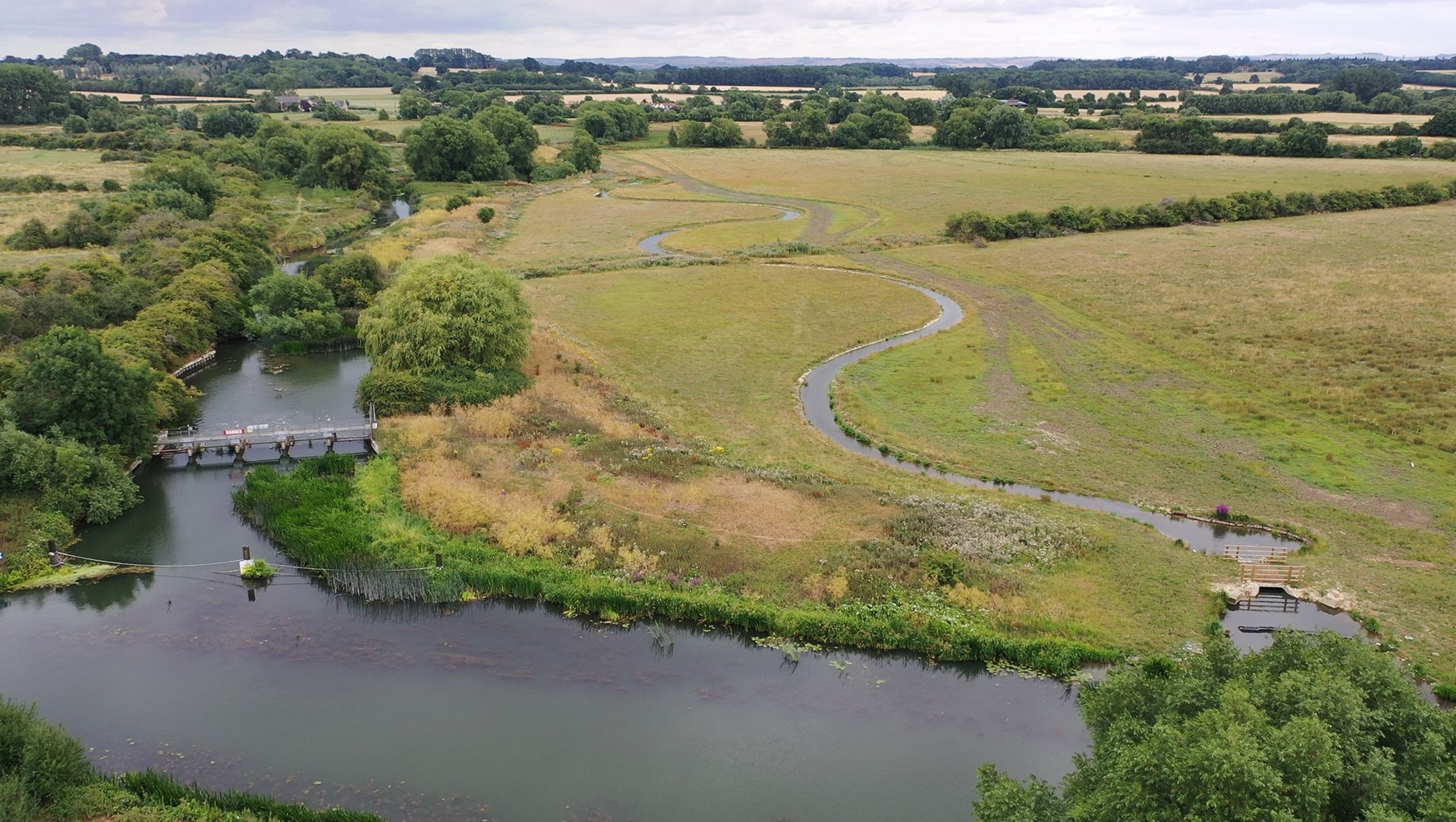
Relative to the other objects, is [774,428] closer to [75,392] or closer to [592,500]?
[592,500]

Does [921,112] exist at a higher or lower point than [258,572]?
higher

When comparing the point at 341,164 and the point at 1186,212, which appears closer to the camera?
the point at 1186,212

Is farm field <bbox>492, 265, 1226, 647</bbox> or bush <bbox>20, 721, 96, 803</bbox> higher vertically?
farm field <bbox>492, 265, 1226, 647</bbox>

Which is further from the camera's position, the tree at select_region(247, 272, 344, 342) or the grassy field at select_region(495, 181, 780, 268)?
the grassy field at select_region(495, 181, 780, 268)

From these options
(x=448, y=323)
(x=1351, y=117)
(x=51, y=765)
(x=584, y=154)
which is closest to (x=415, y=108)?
(x=584, y=154)

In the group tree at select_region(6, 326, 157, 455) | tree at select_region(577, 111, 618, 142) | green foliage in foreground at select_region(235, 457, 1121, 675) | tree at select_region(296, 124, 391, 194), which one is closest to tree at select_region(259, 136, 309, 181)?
tree at select_region(296, 124, 391, 194)

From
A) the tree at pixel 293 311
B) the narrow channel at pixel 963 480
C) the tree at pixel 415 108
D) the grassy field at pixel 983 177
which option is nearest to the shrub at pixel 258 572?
the narrow channel at pixel 963 480

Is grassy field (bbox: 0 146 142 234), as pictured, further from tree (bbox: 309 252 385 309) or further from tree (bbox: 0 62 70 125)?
tree (bbox: 309 252 385 309)
